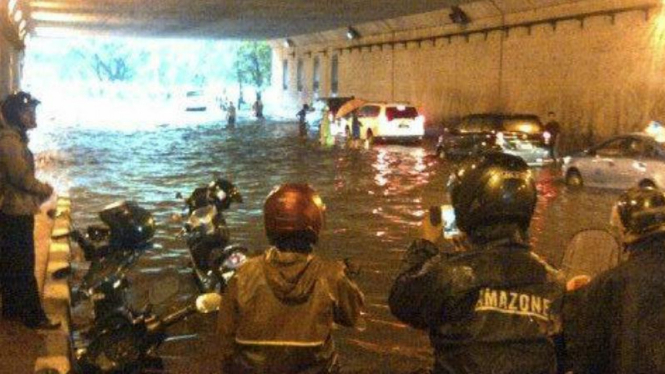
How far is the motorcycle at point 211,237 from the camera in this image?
27.8 feet

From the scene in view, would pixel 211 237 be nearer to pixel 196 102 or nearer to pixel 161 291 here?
pixel 161 291

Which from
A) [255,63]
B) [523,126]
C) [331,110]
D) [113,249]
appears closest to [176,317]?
[113,249]

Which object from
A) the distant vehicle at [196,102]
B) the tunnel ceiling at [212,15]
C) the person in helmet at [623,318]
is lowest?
the distant vehicle at [196,102]

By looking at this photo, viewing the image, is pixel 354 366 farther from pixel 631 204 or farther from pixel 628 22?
pixel 628 22

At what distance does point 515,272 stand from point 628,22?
26729 millimetres

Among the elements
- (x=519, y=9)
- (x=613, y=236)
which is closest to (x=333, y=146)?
(x=519, y=9)

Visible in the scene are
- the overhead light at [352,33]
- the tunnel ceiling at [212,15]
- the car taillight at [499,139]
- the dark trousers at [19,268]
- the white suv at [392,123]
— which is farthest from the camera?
the overhead light at [352,33]

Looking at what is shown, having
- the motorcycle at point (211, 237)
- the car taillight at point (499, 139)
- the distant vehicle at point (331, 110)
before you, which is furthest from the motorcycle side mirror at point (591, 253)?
the distant vehicle at point (331, 110)

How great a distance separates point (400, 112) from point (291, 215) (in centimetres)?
3315

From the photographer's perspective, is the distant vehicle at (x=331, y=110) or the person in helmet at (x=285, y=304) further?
the distant vehicle at (x=331, y=110)

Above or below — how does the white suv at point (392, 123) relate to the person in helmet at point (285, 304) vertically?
below

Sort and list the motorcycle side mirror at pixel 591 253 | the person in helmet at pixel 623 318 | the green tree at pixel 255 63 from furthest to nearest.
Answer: the green tree at pixel 255 63
the motorcycle side mirror at pixel 591 253
the person in helmet at pixel 623 318

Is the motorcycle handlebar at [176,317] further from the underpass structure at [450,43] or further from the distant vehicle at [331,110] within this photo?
the distant vehicle at [331,110]

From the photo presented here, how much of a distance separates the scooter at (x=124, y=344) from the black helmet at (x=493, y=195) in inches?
140
